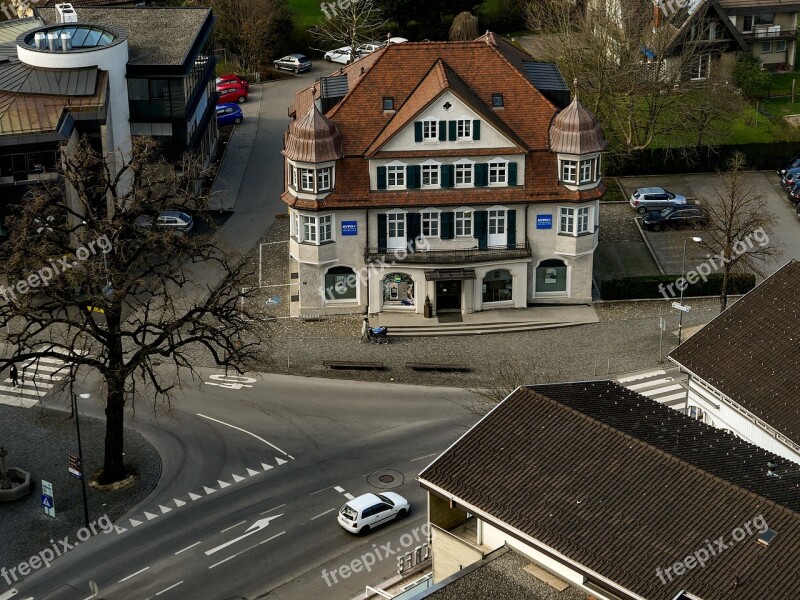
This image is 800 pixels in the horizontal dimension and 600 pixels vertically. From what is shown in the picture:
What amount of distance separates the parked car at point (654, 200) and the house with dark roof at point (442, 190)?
1340cm

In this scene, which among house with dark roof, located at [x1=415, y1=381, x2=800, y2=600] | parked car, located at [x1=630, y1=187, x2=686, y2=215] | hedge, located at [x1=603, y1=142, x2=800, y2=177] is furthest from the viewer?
hedge, located at [x1=603, y1=142, x2=800, y2=177]

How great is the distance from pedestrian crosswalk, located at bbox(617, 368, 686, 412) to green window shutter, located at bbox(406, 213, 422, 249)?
15.3 metres

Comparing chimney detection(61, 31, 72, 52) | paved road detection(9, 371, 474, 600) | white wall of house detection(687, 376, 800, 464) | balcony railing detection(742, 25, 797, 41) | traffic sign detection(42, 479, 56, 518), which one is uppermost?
chimney detection(61, 31, 72, 52)

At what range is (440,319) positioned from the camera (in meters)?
86.0

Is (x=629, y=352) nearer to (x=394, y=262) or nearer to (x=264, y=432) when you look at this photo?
(x=394, y=262)

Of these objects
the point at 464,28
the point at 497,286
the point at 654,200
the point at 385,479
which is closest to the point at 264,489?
the point at 385,479

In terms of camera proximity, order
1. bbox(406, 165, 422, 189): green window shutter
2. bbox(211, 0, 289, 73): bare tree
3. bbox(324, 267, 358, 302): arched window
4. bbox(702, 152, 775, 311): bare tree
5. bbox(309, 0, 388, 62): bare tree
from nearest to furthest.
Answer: bbox(702, 152, 775, 311): bare tree < bbox(406, 165, 422, 189): green window shutter < bbox(324, 267, 358, 302): arched window < bbox(309, 0, 388, 62): bare tree < bbox(211, 0, 289, 73): bare tree

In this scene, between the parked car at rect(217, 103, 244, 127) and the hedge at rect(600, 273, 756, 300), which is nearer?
the hedge at rect(600, 273, 756, 300)

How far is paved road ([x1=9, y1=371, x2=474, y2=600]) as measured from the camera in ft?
205

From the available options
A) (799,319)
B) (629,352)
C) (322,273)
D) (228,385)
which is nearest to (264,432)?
(228,385)

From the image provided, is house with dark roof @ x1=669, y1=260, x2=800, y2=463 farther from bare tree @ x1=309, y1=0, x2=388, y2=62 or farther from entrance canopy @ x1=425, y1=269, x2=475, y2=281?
bare tree @ x1=309, y1=0, x2=388, y2=62

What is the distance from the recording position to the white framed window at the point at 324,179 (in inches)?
3324

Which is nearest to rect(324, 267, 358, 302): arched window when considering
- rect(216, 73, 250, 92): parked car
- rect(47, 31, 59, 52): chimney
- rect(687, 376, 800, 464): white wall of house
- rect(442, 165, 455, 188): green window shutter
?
rect(442, 165, 455, 188): green window shutter

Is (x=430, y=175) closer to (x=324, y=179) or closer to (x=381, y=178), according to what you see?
(x=381, y=178)
